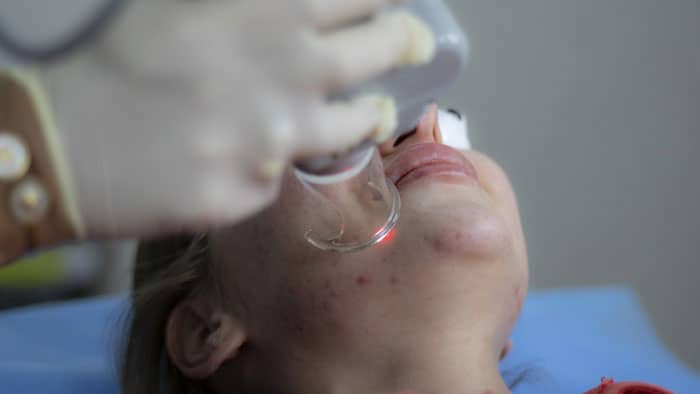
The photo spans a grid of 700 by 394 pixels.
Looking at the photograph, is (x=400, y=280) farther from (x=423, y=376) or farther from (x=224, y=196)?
(x=224, y=196)

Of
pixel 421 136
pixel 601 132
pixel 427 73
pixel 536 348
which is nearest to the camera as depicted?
pixel 427 73

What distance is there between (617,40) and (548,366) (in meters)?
0.75

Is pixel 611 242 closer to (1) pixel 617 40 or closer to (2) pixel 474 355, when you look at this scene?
(1) pixel 617 40

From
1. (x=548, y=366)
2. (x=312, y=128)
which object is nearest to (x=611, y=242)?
(x=548, y=366)

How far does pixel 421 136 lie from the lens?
90 cm

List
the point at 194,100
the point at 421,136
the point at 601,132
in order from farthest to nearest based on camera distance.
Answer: the point at 601,132, the point at 421,136, the point at 194,100

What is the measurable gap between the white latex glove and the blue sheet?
0.73 meters

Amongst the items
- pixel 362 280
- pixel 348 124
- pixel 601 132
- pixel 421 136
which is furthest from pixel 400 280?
pixel 601 132

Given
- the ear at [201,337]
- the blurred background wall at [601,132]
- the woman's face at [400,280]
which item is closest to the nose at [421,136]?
the woman's face at [400,280]

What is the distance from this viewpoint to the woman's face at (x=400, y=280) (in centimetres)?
80

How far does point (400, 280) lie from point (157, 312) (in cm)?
36

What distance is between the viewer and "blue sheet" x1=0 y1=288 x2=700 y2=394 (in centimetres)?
117

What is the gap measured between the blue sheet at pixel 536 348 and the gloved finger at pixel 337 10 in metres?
0.74

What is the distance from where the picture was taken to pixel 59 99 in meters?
0.45
